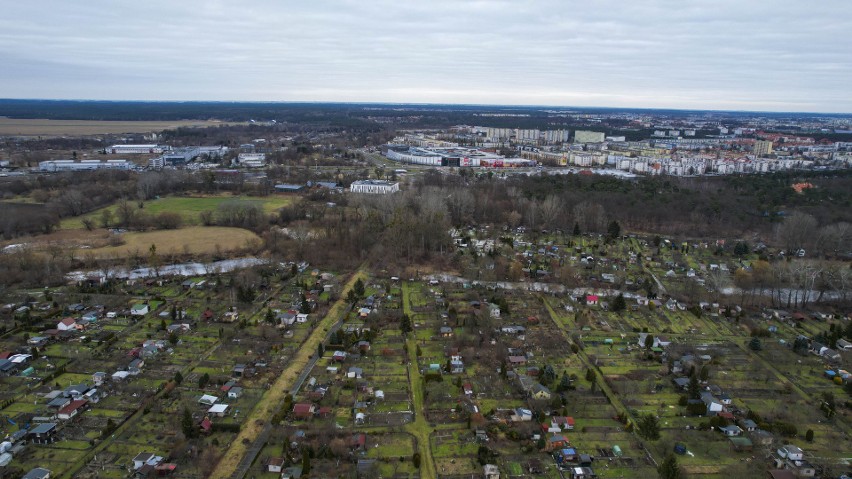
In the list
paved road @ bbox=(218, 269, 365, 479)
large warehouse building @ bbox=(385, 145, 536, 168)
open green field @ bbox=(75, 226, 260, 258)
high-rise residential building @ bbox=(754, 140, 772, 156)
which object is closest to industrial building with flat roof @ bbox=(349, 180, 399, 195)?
open green field @ bbox=(75, 226, 260, 258)

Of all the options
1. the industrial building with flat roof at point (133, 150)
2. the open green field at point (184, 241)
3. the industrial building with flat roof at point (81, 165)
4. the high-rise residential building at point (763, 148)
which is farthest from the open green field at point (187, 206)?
the high-rise residential building at point (763, 148)

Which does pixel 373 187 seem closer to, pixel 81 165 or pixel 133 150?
pixel 81 165

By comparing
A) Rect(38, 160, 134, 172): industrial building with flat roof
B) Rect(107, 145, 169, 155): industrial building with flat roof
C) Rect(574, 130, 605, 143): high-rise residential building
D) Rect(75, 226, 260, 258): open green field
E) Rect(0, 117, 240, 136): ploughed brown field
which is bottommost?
Rect(75, 226, 260, 258): open green field

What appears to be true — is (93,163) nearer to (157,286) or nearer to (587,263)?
(157,286)

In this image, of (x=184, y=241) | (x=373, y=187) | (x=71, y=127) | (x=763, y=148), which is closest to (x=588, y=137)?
(x=763, y=148)

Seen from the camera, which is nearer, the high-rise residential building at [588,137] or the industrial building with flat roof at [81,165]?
the industrial building with flat roof at [81,165]

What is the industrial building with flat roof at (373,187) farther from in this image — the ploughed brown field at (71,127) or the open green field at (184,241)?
the ploughed brown field at (71,127)

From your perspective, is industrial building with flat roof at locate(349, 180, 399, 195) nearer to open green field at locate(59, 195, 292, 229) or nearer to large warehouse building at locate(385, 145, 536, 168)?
open green field at locate(59, 195, 292, 229)
